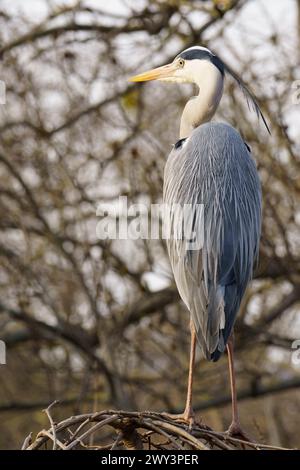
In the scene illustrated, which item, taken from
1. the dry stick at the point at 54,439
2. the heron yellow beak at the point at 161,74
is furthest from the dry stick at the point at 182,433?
the heron yellow beak at the point at 161,74

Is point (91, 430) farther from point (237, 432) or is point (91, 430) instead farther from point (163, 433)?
point (237, 432)

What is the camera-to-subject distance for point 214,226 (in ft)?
12.4

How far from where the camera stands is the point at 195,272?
12.3ft

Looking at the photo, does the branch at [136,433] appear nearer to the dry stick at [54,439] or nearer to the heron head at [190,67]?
the dry stick at [54,439]

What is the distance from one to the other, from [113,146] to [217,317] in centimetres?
334

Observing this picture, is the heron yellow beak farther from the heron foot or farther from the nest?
the nest

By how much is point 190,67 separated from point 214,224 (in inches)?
47.8

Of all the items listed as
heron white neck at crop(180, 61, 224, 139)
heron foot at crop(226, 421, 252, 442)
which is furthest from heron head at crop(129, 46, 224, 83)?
heron foot at crop(226, 421, 252, 442)

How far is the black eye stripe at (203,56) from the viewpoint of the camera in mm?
4562

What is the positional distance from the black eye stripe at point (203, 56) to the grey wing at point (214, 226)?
0.43m

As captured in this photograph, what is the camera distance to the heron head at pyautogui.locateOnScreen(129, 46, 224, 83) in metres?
4.57

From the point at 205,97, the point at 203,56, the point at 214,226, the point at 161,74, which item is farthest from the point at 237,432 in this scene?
the point at 161,74
